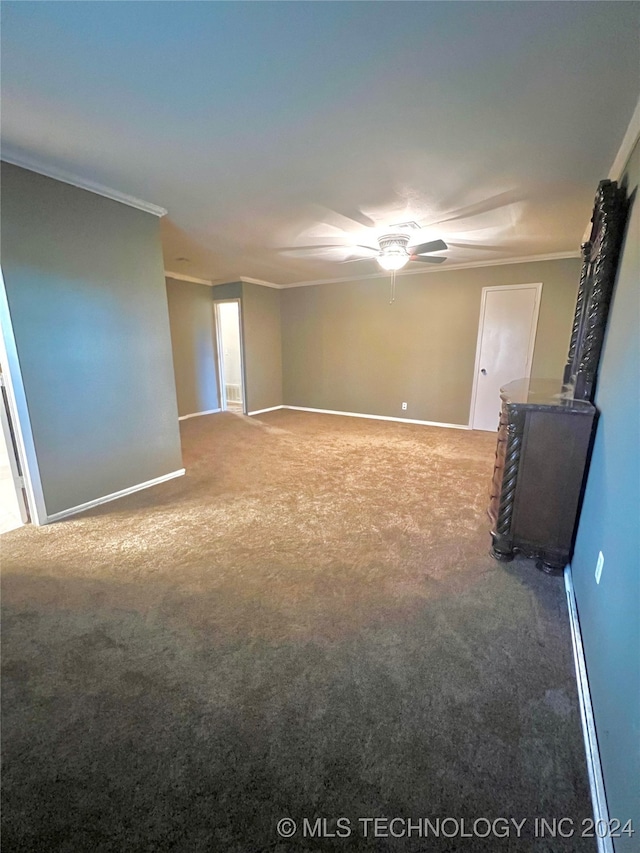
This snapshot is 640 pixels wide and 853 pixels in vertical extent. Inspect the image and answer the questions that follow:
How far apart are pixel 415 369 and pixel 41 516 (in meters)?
5.20

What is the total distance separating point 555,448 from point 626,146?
1.80 meters

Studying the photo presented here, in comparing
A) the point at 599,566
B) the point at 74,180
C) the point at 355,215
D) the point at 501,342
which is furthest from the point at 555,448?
the point at 74,180

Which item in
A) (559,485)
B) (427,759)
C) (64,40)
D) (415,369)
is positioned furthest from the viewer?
(415,369)

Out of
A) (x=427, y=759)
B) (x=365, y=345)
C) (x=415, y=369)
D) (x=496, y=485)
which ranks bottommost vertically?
(x=427, y=759)

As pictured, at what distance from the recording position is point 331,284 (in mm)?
6426

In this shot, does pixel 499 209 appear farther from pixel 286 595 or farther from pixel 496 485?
pixel 286 595

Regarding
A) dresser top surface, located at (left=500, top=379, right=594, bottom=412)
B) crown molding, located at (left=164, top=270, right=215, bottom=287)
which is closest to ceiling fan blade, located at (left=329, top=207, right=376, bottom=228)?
dresser top surface, located at (left=500, top=379, right=594, bottom=412)

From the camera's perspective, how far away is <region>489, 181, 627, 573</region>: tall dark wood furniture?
6.76 feet

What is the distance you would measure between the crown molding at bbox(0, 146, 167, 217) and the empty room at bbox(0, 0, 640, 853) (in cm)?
2

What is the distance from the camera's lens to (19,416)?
2.57 meters

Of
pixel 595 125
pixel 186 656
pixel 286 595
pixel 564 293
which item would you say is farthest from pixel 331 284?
pixel 186 656

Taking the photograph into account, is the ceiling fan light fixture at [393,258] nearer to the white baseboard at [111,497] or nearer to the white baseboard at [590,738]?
the white baseboard at [111,497]

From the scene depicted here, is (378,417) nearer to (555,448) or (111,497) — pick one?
(555,448)

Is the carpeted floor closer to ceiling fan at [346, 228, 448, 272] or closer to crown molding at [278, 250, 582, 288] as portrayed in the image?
ceiling fan at [346, 228, 448, 272]
